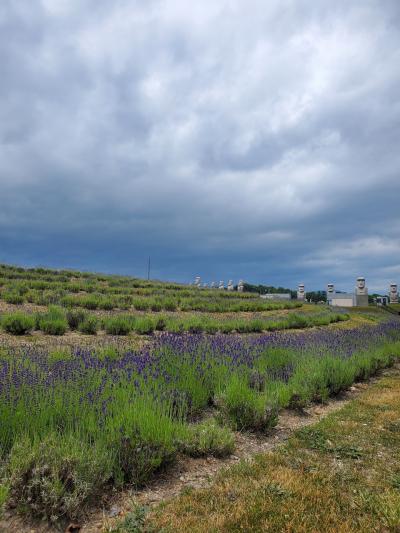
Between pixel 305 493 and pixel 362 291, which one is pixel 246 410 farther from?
pixel 362 291

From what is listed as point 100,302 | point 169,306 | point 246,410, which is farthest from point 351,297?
point 246,410

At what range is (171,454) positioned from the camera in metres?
3.45

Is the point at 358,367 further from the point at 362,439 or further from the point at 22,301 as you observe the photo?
the point at 22,301

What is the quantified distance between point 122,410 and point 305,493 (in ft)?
5.43

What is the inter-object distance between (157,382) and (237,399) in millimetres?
955

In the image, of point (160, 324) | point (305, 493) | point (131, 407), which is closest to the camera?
point (305, 493)

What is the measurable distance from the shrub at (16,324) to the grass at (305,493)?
24.7 ft

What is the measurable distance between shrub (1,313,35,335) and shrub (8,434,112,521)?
23.4 ft

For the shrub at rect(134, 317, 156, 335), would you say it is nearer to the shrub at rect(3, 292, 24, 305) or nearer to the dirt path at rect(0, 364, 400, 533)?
the shrub at rect(3, 292, 24, 305)

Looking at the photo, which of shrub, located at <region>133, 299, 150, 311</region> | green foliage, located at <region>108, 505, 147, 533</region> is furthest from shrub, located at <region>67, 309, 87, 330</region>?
green foliage, located at <region>108, 505, 147, 533</region>

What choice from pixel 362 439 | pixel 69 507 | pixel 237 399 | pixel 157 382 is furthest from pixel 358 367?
pixel 69 507

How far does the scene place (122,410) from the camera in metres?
3.53

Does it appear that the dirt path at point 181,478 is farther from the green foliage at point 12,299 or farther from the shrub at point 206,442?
the green foliage at point 12,299

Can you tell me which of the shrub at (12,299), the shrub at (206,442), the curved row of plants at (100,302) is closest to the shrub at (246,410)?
the shrub at (206,442)
